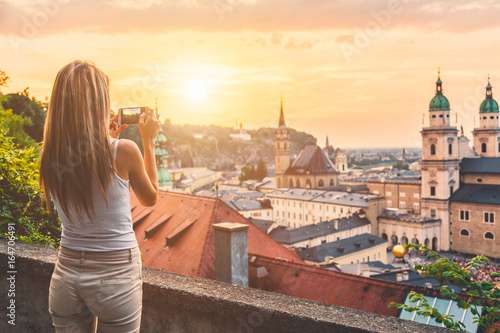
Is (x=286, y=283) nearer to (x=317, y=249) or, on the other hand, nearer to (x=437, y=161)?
(x=317, y=249)

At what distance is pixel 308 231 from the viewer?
4794cm

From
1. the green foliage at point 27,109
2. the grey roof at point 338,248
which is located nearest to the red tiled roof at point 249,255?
the green foliage at point 27,109

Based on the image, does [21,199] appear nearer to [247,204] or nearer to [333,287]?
[333,287]

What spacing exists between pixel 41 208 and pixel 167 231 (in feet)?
34.0

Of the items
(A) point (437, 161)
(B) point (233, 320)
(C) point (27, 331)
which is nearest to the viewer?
(B) point (233, 320)

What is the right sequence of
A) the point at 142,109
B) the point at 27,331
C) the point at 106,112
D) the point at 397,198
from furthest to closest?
the point at 397,198 < the point at 27,331 < the point at 142,109 < the point at 106,112

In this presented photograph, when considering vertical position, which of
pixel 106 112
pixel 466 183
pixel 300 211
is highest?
pixel 106 112

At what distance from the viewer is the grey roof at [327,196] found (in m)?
64.2

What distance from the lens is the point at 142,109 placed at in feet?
7.96

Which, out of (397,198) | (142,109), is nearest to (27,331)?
(142,109)

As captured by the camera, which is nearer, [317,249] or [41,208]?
[41,208]

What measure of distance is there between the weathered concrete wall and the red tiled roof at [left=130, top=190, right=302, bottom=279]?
8.82 meters

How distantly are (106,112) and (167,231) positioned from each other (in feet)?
44.4

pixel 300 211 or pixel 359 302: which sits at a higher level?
pixel 359 302
